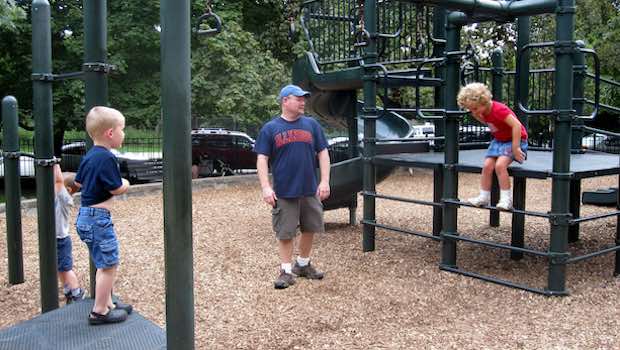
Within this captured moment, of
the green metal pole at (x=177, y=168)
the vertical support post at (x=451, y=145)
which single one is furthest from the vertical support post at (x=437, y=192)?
the green metal pole at (x=177, y=168)

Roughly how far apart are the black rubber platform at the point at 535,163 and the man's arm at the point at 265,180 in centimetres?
147

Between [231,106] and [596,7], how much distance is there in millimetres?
9364

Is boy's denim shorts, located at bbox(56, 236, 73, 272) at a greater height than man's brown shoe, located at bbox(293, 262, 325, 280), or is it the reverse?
boy's denim shorts, located at bbox(56, 236, 73, 272)

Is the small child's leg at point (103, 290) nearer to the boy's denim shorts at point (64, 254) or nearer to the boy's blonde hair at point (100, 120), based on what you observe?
the boy's blonde hair at point (100, 120)

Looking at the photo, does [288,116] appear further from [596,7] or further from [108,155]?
[596,7]

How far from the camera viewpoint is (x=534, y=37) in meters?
15.5

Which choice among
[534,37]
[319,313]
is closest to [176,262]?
[319,313]

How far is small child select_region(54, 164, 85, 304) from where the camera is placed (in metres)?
4.16

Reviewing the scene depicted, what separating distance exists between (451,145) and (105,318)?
3128mm

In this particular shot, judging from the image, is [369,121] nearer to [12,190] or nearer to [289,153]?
[289,153]

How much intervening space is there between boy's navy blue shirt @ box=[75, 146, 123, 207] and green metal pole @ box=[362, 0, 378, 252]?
10.3 feet

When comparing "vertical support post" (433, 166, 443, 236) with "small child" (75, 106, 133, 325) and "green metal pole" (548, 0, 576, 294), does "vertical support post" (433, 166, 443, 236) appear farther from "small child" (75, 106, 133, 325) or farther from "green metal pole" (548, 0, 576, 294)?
"small child" (75, 106, 133, 325)

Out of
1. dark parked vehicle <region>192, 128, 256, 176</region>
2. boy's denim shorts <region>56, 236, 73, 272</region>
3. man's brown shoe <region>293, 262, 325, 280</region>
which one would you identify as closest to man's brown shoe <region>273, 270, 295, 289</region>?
man's brown shoe <region>293, 262, 325, 280</region>

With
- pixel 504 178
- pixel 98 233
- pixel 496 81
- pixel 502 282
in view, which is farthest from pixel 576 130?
pixel 98 233
